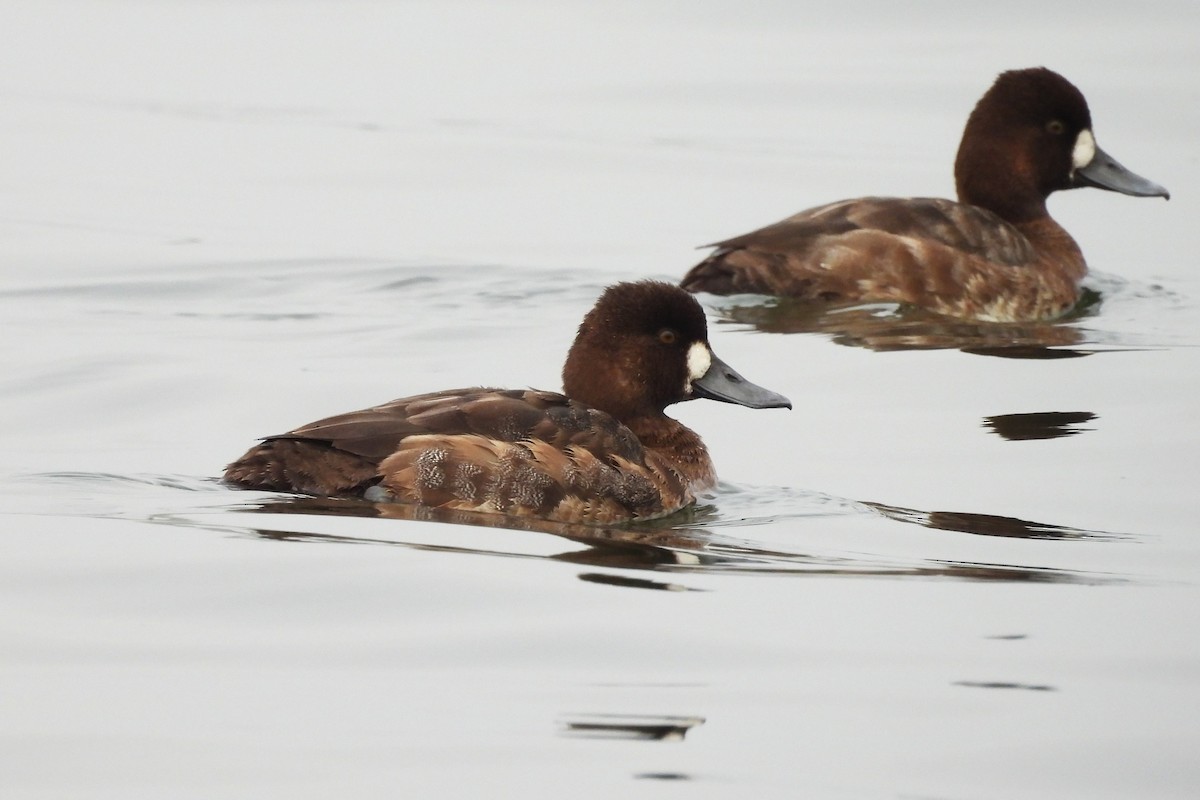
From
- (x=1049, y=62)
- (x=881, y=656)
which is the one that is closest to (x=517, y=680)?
(x=881, y=656)

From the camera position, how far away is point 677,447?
7258 millimetres

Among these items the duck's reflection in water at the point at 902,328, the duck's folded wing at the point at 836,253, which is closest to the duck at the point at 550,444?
the duck's reflection in water at the point at 902,328

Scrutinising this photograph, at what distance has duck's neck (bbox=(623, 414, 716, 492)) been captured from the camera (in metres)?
7.13

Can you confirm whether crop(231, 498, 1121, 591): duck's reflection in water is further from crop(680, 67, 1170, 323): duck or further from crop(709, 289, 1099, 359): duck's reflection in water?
crop(680, 67, 1170, 323): duck

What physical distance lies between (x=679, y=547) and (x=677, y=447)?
927 millimetres

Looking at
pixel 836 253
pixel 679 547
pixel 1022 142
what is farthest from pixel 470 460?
pixel 1022 142

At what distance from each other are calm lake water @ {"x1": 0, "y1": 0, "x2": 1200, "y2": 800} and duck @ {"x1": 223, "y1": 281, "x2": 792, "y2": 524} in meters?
0.13

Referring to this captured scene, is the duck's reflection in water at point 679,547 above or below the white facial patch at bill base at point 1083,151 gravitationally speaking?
below

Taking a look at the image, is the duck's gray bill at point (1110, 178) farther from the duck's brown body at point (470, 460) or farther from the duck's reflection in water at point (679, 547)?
the duck's brown body at point (470, 460)

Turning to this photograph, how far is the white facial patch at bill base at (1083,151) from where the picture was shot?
11.5 m

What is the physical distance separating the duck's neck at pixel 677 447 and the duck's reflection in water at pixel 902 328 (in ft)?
8.54

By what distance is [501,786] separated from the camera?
14.0ft

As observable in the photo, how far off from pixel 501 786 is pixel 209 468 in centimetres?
322

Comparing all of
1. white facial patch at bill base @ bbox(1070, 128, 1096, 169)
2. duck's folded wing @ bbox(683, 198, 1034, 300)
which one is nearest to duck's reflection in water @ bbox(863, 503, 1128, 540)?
duck's folded wing @ bbox(683, 198, 1034, 300)
